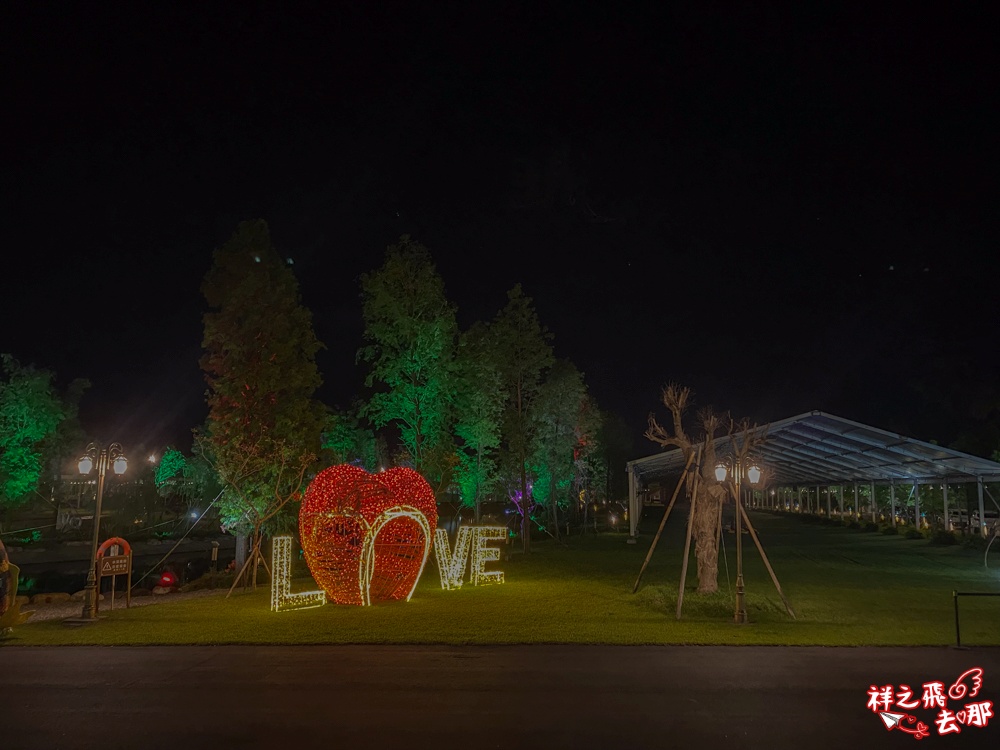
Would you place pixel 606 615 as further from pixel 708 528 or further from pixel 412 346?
pixel 412 346

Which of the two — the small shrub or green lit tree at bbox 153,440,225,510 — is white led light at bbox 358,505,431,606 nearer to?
the small shrub

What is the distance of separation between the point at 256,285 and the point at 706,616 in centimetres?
1505

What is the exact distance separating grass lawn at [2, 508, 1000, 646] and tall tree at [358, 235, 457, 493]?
5912mm

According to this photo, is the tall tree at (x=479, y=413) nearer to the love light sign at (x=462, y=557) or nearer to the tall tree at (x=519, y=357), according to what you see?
the tall tree at (x=519, y=357)

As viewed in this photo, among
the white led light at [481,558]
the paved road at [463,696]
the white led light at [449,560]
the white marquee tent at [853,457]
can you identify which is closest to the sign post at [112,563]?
the paved road at [463,696]

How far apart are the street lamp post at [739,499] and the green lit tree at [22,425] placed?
117ft

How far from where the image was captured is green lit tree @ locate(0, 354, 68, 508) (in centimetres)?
3603

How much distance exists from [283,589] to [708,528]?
986 centimetres

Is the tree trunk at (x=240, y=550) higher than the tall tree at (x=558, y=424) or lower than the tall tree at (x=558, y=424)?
lower

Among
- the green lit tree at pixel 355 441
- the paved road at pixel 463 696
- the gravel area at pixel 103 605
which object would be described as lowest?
the gravel area at pixel 103 605

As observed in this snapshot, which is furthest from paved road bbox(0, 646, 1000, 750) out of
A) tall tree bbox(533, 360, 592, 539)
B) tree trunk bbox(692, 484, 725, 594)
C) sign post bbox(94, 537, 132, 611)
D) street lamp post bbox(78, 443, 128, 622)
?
tall tree bbox(533, 360, 592, 539)

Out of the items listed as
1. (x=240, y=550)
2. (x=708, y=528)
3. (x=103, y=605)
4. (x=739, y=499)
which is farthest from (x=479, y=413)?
(x=739, y=499)

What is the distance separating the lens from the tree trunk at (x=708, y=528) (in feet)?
54.2

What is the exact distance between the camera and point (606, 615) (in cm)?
1377
